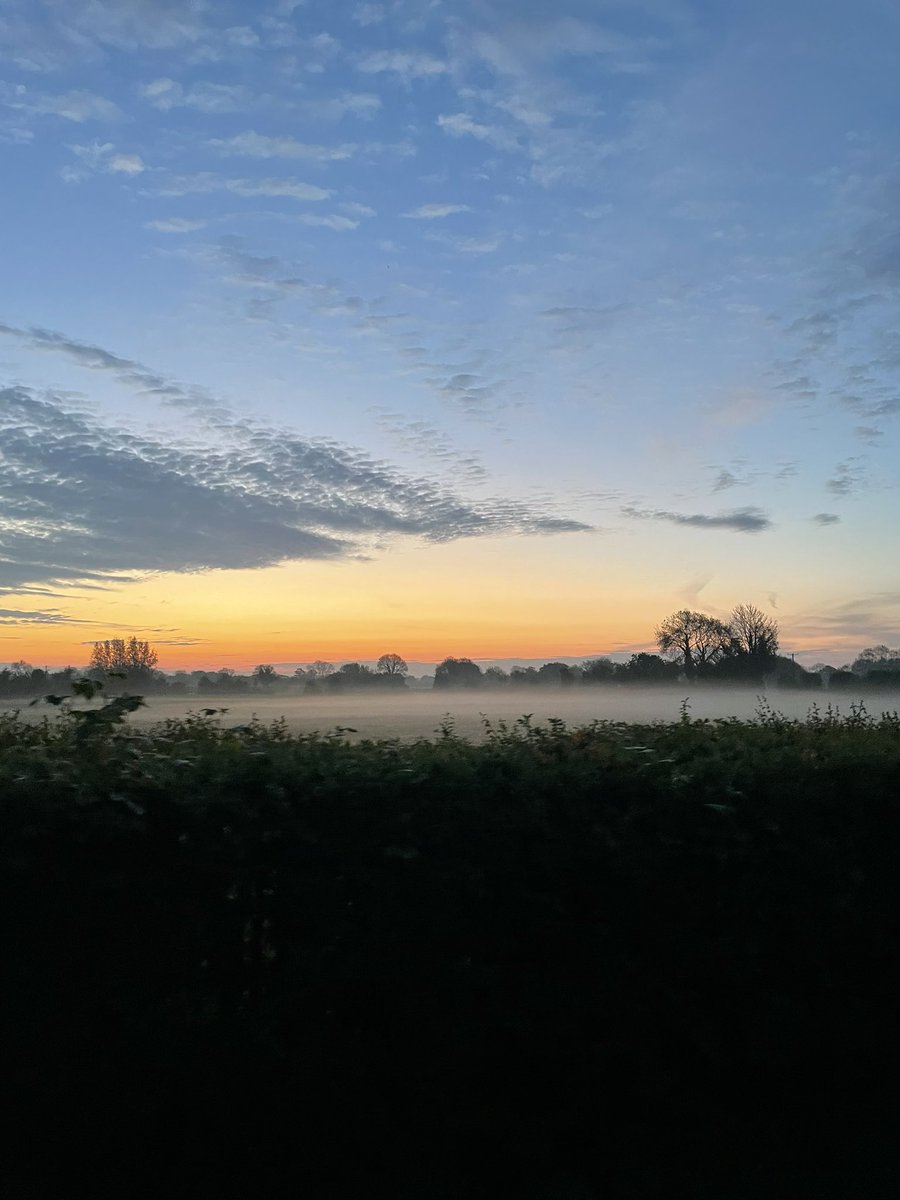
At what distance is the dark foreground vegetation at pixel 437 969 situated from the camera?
437 cm

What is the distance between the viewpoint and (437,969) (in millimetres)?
4715

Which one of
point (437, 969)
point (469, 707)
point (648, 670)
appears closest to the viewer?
point (437, 969)

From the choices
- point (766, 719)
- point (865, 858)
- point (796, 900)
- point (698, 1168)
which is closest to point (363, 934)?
point (698, 1168)

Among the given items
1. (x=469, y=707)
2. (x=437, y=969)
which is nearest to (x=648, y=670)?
(x=469, y=707)

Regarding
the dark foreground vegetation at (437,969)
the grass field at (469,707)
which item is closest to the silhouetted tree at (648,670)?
the grass field at (469,707)

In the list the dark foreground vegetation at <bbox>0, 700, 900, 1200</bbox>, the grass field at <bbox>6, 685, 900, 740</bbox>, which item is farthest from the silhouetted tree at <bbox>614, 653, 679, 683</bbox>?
the dark foreground vegetation at <bbox>0, 700, 900, 1200</bbox>

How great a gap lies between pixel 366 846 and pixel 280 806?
519 millimetres

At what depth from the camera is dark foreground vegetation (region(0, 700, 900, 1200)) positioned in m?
4.37

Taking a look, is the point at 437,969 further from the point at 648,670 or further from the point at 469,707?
the point at 648,670

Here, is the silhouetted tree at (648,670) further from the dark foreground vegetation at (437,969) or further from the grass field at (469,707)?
the dark foreground vegetation at (437,969)

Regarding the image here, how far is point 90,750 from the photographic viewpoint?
4.94 metres

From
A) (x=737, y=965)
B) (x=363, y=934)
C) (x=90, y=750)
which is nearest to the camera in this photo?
(x=363, y=934)

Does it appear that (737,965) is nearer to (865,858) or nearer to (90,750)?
(865,858)

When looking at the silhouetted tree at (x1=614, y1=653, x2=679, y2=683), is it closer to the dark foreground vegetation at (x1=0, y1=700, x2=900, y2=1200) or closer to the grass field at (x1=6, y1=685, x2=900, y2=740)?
the grass field at (x1=6, y1=685, x2=900, y2=740)
